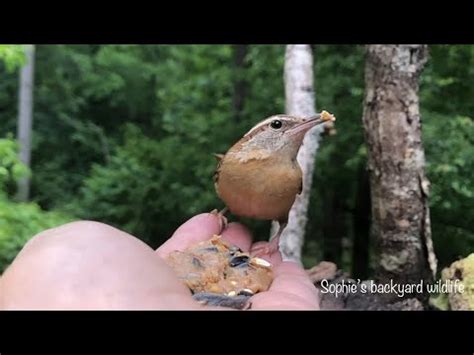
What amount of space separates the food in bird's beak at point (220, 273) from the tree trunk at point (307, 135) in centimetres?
63

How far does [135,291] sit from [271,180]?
46 centimetres

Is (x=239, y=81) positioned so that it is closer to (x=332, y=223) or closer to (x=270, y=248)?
(x=332, y=223)

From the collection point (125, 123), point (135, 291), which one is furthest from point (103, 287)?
point (125, 123)

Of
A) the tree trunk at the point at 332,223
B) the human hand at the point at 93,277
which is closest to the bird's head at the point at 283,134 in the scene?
the human hand at the point at 93,277

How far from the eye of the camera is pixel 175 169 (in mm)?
2176

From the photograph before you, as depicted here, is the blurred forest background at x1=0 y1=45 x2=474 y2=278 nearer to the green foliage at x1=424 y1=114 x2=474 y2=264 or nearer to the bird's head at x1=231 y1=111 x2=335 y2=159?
the green foliage at x1=424 y1=114 x2=474 y2=264

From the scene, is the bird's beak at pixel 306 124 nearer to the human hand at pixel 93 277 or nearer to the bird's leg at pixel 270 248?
the bird's leg at pixel 270 248

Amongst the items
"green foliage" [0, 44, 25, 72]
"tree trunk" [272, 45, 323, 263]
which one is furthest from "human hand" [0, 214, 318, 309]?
"tree trunk" [272, 45, 323, 263]

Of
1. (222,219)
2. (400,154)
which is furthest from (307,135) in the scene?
(222,219)

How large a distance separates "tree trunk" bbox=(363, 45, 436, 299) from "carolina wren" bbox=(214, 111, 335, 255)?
1.32 feet

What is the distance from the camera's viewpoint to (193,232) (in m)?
1.23

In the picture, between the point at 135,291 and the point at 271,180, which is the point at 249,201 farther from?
the point at 135,291

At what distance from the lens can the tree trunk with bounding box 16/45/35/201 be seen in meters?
1.80

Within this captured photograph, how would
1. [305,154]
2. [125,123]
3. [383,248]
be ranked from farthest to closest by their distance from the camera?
[125,123] < [305,154] < [383,248]
